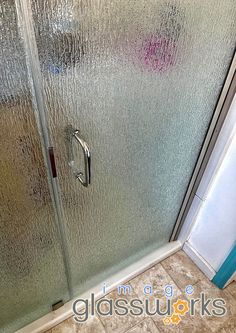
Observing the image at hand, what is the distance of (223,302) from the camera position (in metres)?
1.27

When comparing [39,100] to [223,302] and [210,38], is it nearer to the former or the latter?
[210,38]

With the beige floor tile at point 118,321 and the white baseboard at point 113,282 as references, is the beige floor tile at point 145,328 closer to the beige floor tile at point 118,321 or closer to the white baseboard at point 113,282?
the beige floor tile at point 118,321

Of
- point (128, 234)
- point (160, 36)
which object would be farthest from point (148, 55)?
point (128, 234)

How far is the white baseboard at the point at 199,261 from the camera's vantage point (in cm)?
132

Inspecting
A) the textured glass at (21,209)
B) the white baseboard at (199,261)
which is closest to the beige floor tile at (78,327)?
the textured glass at (21,209)

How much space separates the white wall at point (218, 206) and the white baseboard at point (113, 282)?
0.15 meters

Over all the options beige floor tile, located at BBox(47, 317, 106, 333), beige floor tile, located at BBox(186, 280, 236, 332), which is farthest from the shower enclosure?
beige floor tile, located at BBox(186, 280, 236, 332)

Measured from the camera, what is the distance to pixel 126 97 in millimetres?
671

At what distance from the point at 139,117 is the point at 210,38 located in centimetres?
29

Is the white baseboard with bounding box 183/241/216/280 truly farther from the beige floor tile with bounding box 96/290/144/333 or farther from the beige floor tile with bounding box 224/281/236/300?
the beige floor tile with bounding box 96/290/144/333

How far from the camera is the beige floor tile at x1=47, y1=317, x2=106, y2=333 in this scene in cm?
114

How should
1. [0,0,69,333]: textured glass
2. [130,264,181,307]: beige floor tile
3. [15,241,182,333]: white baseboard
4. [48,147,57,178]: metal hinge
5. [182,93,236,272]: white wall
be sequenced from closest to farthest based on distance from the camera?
[0,0,69,333]: textured glass, [48,147,57,178]: metal hinge, [182,93,236,272]: white wall, [15,241,182,333]: white baseboard, [130,264,181,307]: beige floor tile

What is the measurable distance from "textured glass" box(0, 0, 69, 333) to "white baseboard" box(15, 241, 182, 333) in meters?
0.03

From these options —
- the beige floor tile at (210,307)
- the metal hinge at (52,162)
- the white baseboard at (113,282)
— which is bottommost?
the beige floor tile at (210,307)
